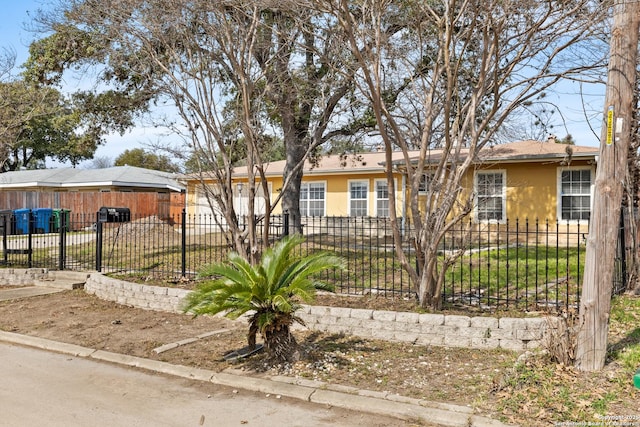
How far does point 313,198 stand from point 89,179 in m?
16.4

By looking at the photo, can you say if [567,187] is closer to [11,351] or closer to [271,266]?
[271,266]

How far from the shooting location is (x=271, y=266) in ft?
20.5

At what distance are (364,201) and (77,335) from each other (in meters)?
15.5

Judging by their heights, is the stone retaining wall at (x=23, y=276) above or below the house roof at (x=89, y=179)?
below

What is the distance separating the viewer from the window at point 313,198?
77.3 ft

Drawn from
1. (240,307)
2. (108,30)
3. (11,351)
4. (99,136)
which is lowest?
(11,351)

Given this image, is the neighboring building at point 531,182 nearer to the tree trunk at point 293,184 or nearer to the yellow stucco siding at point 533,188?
the yellow stucco siding at point 533,188

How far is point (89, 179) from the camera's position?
1289 inches

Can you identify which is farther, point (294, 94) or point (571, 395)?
point (294, 94)

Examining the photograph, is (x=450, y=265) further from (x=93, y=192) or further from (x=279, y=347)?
(x=93, y=192)

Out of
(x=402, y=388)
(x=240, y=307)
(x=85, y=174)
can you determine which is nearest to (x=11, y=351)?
(x=240, y=307)

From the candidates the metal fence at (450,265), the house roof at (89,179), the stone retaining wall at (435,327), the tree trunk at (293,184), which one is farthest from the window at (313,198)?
the stone retaining wall at (435,327)

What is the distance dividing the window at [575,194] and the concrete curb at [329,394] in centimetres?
1357

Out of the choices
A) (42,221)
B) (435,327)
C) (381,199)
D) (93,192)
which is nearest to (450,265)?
(435,327)
